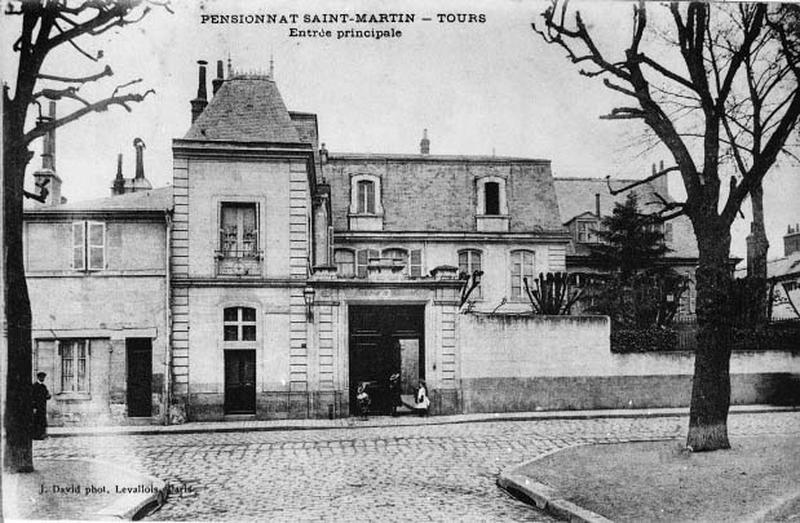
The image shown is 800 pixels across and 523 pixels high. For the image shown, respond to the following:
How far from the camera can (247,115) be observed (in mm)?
20953

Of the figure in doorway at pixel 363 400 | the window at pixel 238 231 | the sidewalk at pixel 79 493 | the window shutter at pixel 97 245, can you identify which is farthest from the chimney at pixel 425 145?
the sidewalk at pixel 79 493

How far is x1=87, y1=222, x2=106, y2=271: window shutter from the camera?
1973cm

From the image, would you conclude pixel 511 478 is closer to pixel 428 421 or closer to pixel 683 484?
pixel 683 484

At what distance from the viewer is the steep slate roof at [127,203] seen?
19.2 meters

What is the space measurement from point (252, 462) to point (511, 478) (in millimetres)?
4876

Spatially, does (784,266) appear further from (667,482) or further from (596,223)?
(596,223)

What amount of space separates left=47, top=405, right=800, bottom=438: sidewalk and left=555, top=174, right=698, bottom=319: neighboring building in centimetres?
1247

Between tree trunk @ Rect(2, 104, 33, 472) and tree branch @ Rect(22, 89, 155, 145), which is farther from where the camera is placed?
tree branch @ Rect(22, 89, 155, 145)

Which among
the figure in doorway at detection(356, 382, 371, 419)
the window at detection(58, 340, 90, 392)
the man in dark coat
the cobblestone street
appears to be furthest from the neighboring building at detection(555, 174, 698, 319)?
the man in dark coat

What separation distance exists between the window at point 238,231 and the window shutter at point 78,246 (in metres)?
3.60

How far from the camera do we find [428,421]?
19297 millimetres

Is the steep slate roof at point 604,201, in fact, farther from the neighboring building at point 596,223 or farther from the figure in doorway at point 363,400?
the figure in doorway at point 363,400

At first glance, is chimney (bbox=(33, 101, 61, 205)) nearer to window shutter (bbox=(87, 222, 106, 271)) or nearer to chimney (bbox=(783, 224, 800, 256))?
window shutter (bbox=(87, 222, 106, 271))

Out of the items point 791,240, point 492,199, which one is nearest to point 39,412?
point 791,240
